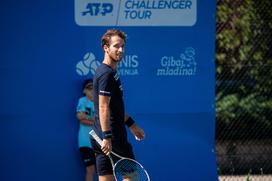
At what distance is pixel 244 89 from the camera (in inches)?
381

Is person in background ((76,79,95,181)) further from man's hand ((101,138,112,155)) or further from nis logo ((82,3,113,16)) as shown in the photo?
man's hand ((101,138,112,155))

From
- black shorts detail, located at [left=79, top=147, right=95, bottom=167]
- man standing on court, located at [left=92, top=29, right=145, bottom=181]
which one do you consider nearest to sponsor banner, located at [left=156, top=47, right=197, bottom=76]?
black shorts detail, located at [left=79, top=147, right=95, bottom=167]

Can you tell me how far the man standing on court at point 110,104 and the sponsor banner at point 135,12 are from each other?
5.12 feet

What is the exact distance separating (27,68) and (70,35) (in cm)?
61

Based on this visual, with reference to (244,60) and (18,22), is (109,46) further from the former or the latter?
(244,60)

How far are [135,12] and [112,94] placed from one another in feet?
6.72

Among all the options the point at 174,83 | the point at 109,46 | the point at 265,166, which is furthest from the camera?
the point at 265,166

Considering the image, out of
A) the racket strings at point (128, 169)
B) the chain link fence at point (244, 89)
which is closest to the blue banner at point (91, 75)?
the chain link fence at point (244, 89)

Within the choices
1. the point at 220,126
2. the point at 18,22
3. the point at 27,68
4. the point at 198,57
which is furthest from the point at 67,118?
the point at 220,126

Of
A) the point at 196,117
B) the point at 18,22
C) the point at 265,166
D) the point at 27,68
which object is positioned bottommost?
the point at 265,166

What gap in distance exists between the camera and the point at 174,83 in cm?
798

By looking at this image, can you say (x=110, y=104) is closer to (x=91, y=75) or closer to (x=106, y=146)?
(x=106, y=146)

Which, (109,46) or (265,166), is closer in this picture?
(109,46)

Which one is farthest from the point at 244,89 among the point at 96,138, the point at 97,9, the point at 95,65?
the point at 96,138
